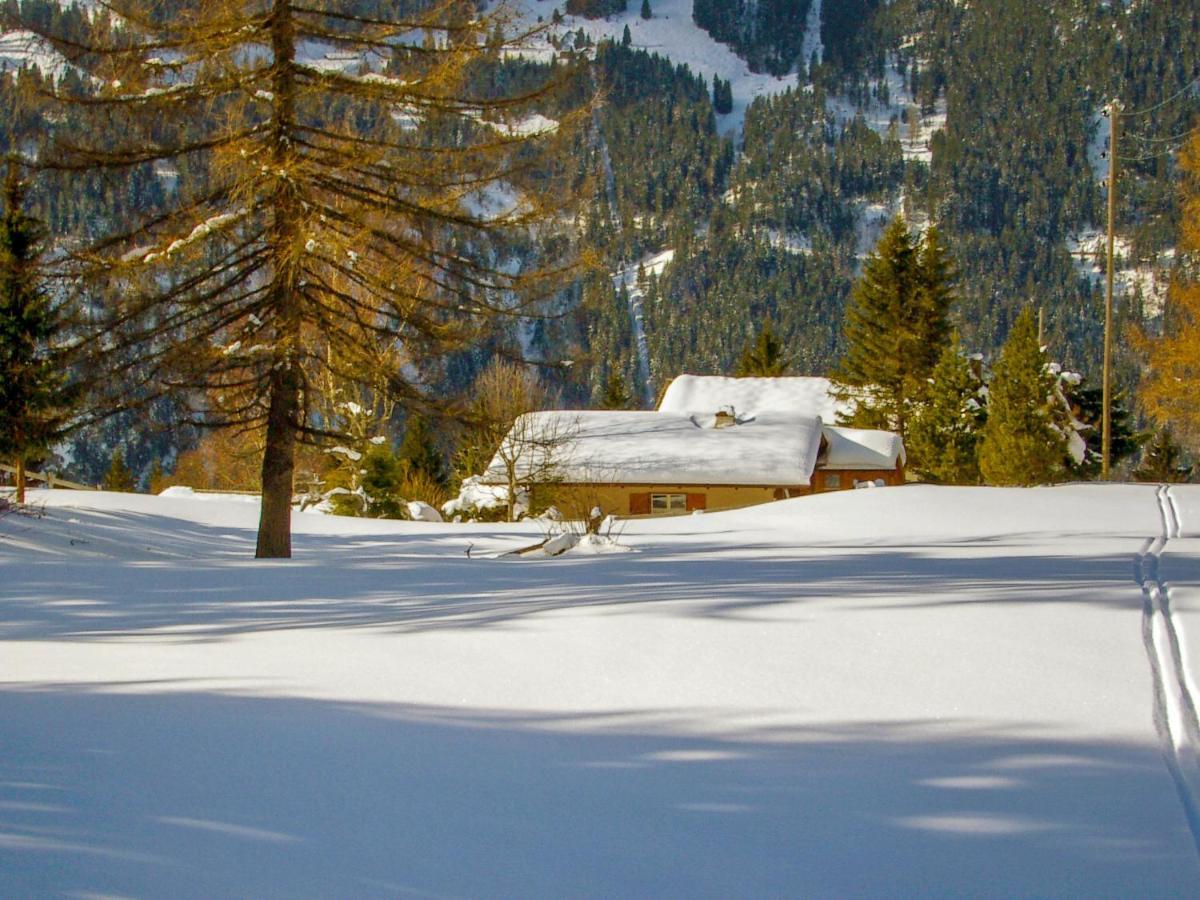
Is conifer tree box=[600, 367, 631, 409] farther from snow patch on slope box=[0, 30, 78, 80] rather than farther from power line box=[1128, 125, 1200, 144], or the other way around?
snow patch on slope box=[0, 30, 78, 80]

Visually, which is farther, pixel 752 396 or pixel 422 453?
pixel 422 453

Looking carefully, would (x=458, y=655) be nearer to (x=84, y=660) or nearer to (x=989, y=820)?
(x=84, y=660)

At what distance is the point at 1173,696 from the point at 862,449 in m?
40.3

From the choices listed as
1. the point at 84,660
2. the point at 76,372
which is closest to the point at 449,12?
the point at 76,372

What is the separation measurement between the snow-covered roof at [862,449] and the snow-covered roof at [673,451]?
240cm

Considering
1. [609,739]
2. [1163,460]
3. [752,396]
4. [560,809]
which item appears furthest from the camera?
[752,396]

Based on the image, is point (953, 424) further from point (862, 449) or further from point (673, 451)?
point (673, 451)

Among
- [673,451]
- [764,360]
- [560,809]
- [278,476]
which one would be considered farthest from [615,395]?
[560,809]

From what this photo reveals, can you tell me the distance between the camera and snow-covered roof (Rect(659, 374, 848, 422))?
4966 centimetres

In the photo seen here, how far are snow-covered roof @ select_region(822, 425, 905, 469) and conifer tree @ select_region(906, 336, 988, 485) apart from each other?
5.06 ft

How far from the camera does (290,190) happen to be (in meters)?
10.7

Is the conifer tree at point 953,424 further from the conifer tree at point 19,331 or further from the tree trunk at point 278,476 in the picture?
the tree trunk at point 278,476

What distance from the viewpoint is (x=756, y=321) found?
513 feet

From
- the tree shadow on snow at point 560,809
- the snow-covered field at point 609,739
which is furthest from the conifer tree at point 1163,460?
the tree shadow on snow at point 560,809
